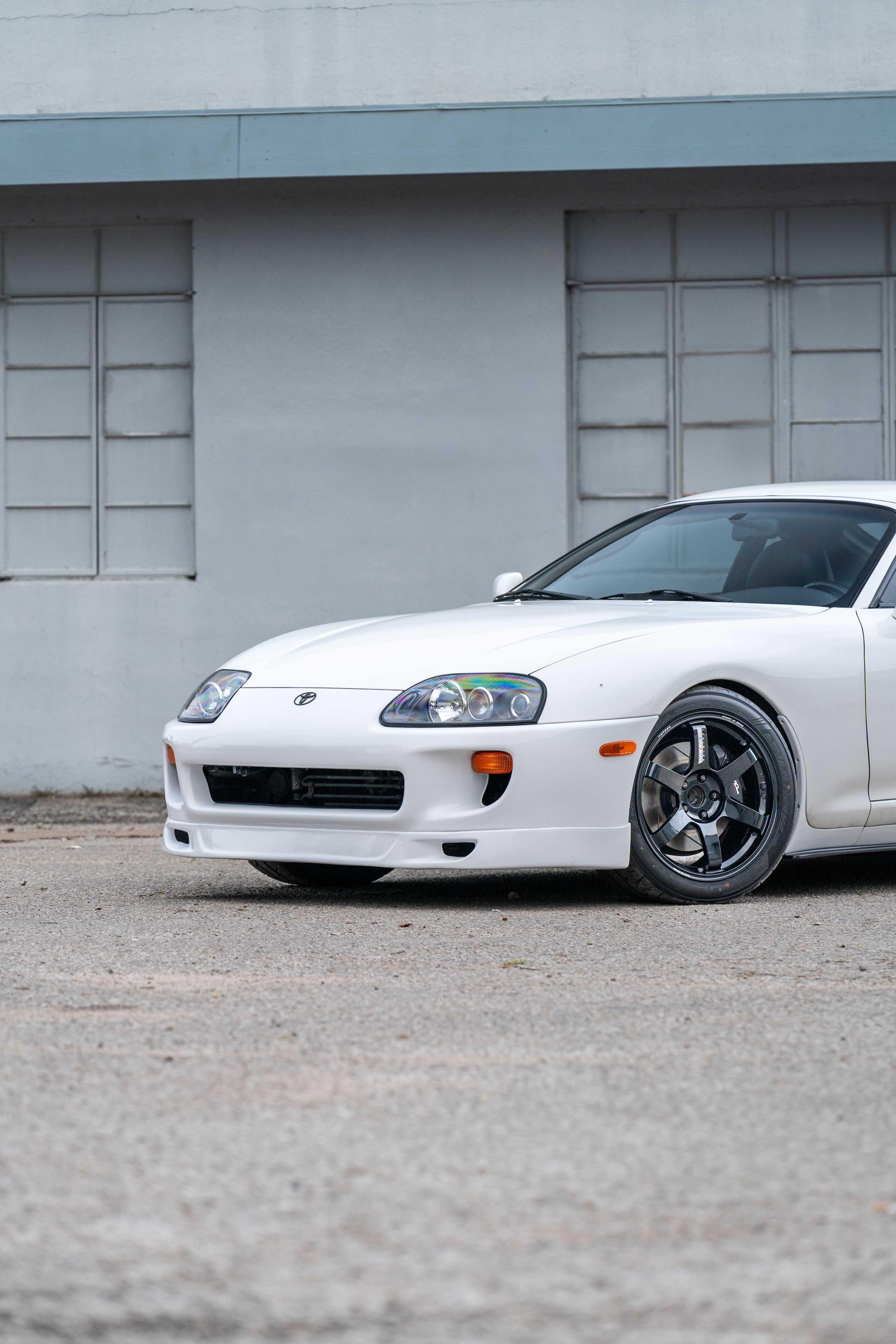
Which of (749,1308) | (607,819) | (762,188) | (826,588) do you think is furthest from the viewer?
(762,188)

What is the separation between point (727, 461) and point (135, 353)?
3470 mm

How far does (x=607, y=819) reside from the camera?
17.8 feet

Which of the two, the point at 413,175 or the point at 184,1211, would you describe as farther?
the point at 413,175

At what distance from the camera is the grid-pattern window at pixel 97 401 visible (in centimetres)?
1055

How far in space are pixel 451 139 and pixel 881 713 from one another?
492 centimetres

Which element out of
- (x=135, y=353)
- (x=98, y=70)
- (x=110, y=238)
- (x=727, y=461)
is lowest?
(x=727, y=461)

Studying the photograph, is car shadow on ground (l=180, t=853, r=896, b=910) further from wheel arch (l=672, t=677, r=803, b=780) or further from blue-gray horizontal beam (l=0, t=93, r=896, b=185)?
blue-gray horizontal beam (l=0, t=93, r=896, b=185)

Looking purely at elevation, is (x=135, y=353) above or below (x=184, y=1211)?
above

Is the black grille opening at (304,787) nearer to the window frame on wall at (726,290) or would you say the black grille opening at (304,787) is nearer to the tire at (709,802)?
the tire at (709,802)

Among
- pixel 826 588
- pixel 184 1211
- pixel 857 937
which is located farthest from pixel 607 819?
pixel 184 1211

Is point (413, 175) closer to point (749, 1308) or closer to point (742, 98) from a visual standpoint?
point (742, 98)

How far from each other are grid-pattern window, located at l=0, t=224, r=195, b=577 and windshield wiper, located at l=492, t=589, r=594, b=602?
3976 mm

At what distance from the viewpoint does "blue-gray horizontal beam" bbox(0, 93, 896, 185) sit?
9562 mm

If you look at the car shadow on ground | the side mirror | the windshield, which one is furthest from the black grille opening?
the side mirror
